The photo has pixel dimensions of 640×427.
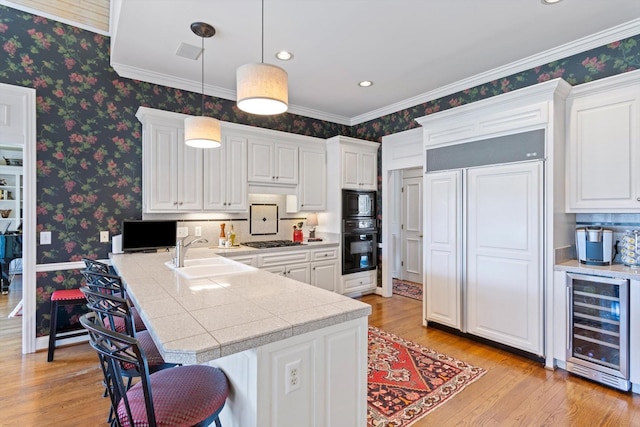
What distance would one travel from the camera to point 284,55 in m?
3.31

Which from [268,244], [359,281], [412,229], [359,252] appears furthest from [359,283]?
[412,229]

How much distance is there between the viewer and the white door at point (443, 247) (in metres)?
3.55

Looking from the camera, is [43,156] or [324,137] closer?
[43,156]

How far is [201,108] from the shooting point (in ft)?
13.5

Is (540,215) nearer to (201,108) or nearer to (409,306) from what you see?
(409,306)

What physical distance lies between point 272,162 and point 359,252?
1.89 metres

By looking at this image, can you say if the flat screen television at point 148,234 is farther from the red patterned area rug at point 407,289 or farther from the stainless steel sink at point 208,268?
the red patterned area rug at point 407,289

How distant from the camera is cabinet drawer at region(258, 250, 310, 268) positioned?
159 inches

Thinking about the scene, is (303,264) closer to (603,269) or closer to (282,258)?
(282,258)

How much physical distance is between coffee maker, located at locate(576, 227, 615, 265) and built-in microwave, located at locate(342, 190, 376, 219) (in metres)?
2.70

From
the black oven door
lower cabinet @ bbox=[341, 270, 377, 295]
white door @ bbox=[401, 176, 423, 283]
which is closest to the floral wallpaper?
the black oven door

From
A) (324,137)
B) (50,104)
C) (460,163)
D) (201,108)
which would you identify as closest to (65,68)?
(50,104)

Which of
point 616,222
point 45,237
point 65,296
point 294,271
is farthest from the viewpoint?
point 294,271

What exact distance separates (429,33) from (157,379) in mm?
3268
